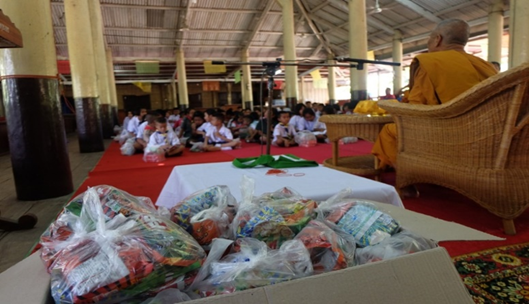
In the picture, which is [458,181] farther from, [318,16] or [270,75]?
[318,16]

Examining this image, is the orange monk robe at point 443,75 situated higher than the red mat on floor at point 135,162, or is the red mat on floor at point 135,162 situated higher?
the orange monk robe at point 443,75

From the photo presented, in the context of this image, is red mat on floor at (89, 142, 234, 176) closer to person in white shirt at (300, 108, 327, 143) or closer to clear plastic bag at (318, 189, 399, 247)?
person in white shirt at (300, 108, 327, 143)

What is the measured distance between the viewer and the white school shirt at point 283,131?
20.8ft

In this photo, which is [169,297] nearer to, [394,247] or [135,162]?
[394,247]

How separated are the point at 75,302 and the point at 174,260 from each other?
0.59 ft

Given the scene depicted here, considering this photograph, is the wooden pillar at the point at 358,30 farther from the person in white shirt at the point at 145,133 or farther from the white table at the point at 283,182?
the white table at the point at 283,182

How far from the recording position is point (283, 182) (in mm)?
1571

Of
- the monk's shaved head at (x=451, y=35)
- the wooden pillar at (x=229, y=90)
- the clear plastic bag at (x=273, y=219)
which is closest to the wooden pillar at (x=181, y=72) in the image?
the wooden pillar at (x=229, y=90)

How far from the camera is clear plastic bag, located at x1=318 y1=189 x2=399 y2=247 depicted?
877 mm

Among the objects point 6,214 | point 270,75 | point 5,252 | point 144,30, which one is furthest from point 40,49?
point 144,30

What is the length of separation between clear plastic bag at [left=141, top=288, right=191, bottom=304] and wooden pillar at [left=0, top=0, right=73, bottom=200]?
2.81m

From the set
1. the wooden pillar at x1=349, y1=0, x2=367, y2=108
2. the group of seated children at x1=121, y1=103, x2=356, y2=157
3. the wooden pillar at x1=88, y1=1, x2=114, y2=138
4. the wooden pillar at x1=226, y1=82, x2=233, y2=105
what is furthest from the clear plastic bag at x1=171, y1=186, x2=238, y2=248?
the wooden pillar at x1=226, y1=82, x2=233, y2=105

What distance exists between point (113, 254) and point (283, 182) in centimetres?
99

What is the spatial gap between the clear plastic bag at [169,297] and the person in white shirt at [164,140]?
481 centimetres
